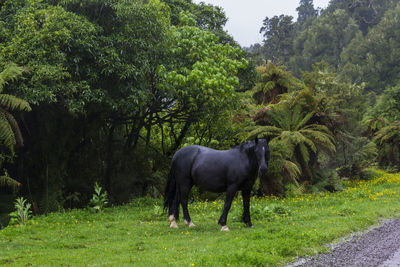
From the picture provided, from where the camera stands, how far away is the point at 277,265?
6477mm

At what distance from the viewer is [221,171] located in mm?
9938

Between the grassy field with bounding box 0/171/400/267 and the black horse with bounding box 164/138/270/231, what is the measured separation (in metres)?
0.69

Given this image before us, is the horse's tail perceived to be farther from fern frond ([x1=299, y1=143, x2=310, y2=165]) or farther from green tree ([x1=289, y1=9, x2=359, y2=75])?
green tree ([x1=289, y1=9, x2=359, y2=75])

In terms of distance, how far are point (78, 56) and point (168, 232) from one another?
7.19 meters

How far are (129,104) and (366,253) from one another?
365 inches

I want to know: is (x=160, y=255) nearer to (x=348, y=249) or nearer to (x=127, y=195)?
(x=348, y=249)

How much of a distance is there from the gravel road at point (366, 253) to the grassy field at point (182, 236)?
328 millimetres

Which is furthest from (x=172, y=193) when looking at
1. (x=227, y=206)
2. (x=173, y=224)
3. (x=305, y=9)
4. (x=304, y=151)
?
(x=305, y=9)

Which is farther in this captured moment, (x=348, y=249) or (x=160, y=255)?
(x=348, y=249)

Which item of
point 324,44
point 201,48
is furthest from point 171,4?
point 324,44

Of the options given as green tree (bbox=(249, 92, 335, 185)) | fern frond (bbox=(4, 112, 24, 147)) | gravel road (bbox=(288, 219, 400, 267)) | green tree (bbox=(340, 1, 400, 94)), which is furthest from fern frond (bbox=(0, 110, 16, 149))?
green tree (bbox=(340, 1, 400, 94))

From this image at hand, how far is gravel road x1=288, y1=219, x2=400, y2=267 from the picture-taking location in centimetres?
657

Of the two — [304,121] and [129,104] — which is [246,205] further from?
[304,121]

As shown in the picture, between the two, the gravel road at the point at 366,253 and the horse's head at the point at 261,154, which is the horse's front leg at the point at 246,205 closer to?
the horse's head at the point at 261,154
